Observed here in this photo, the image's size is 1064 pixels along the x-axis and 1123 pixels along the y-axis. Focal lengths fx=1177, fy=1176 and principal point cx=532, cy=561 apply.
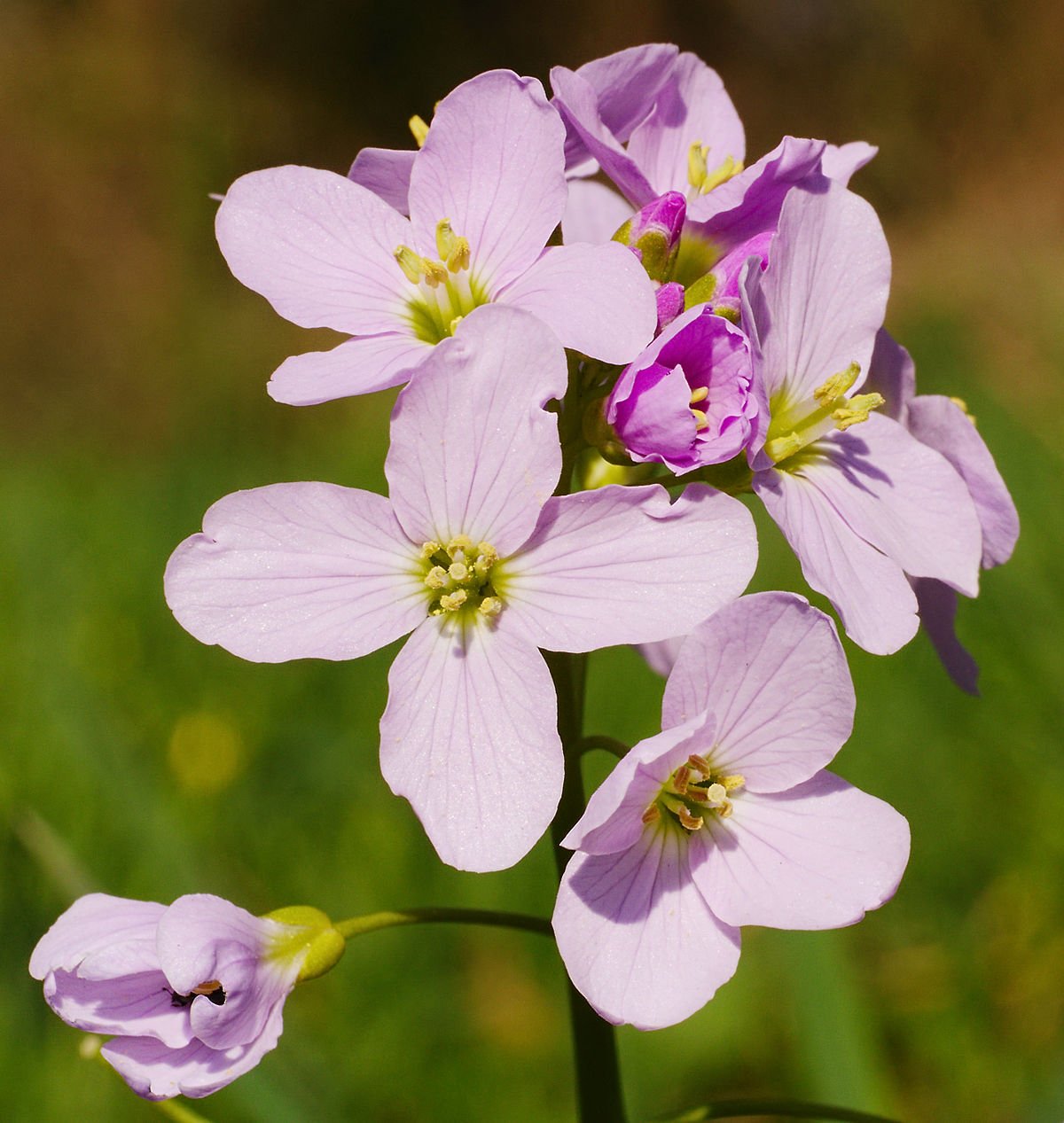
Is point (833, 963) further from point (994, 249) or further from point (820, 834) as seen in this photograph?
point (994, 249)

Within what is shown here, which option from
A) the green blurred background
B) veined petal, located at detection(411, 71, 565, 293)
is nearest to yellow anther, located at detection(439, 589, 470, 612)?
veined petal, located at detection(411, 71, 565, 293)

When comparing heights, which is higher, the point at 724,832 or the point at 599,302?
the point at 599,302

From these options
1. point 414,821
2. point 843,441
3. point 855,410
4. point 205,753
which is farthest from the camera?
point 205,753

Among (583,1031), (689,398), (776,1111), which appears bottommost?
(776,1111)

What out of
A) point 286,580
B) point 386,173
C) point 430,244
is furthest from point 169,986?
point 386,173

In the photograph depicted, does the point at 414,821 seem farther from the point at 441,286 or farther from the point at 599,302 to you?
the point at 599,302

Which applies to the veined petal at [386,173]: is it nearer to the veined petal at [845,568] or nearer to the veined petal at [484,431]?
the veined petal at [484,431]

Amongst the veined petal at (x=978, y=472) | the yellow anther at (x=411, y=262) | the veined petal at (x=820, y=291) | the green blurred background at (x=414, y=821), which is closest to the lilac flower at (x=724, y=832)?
the veined petal at (x=820, y=291)

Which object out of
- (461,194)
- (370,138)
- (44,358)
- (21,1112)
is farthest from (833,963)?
(370,138)
